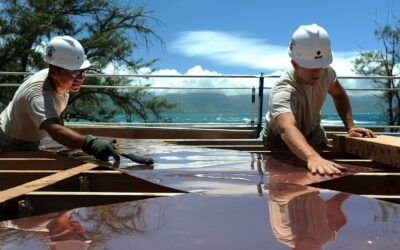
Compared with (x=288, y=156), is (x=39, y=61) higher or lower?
higher

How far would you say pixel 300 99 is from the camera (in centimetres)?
287

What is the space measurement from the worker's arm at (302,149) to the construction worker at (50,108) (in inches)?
38.3

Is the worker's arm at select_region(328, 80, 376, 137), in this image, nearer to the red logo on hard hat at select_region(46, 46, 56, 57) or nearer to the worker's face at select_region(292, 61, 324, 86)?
the worker's face at select_region(292, 61, 324, 86)

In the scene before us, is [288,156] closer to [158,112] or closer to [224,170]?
[224,170]

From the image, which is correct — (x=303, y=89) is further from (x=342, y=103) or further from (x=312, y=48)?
(x=342, y=103)

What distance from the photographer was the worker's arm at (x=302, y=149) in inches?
89.4

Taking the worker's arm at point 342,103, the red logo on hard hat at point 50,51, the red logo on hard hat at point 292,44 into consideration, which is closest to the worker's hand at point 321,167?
the red logo on hard hat at point 292,44

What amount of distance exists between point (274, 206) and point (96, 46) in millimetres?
15038

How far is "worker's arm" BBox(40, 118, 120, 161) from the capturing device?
102 inches

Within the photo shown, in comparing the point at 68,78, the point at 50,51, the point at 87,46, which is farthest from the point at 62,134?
the point at 87,46

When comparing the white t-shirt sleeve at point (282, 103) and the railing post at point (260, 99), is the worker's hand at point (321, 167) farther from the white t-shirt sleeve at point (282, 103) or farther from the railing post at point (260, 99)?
the railing post at point (260, 99)

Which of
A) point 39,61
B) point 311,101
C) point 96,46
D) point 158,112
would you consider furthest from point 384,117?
point 311,101

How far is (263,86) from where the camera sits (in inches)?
227

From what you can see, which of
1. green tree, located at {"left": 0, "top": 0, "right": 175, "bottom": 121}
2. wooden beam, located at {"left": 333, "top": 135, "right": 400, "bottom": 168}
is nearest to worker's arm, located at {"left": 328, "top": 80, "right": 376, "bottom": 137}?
wooden beam, located at {"left": 333, "top": 135, "right": 400, "bottom": 168}
